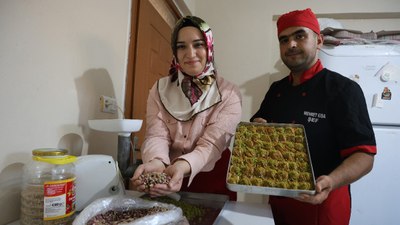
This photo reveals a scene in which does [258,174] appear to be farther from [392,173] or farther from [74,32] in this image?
[392,173]

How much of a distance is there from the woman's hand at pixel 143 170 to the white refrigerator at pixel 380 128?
1.57 m

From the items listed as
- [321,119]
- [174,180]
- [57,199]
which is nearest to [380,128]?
[321,119]

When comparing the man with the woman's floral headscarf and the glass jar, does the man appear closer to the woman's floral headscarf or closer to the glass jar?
the woman's floral headscarf

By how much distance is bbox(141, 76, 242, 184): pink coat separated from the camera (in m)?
0.93

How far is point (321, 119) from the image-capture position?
1061mm

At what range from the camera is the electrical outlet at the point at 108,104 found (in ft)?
3.83

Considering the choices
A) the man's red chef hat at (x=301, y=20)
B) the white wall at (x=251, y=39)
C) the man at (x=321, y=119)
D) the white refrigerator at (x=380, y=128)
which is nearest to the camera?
the man at (x=321, y=119)

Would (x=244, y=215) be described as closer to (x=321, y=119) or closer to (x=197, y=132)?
(x=197, y=132)

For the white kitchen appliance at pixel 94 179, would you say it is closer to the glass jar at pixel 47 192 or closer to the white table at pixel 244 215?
the glass jar at pixel 47 192

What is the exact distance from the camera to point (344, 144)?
969mm

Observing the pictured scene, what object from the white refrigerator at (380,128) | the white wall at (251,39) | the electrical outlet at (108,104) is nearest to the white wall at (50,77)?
the electrical outlet at (108,104)

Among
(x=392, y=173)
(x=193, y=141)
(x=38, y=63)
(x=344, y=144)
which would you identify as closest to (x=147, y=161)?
(x=193, y=141)


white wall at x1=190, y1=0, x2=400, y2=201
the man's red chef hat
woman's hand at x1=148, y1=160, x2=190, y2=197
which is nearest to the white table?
woman's hand at x1=148, y1=160, x2=190, y2=197

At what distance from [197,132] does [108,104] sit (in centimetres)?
50
